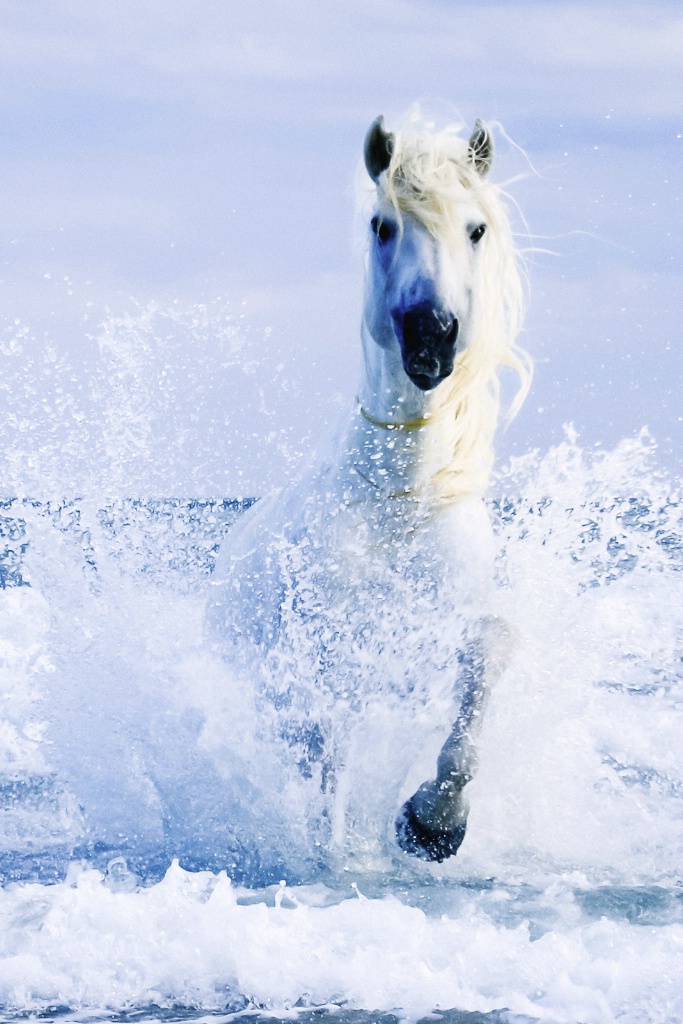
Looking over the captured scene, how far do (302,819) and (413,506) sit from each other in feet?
3.59

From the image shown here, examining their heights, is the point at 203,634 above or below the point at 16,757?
above

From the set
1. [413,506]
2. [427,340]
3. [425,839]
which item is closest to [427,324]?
[427,340]

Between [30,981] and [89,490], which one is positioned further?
[89,490]

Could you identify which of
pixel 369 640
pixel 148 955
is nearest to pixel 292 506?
pixel 369 640

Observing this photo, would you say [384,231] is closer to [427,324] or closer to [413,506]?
[427,324]

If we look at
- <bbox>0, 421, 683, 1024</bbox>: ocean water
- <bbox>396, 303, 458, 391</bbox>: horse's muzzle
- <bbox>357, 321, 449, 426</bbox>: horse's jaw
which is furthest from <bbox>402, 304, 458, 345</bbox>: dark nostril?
<bbox>0, 421, 683, 1024</bbox>: ocean water

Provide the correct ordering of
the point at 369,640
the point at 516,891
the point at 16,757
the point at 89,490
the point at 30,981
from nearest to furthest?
the point at 30,981 → the point at 516,891 → the point at 369,640 → the point at 16,757 → the point at 89,490

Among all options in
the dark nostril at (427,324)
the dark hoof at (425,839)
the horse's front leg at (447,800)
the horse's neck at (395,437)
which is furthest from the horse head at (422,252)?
the dark hoof at (425,839)

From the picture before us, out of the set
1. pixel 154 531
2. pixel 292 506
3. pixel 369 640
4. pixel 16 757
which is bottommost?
pixel 16 757

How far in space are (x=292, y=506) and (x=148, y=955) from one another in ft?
4.60

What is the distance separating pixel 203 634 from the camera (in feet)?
13.3

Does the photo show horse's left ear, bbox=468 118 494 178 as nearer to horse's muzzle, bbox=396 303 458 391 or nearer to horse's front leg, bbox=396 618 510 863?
horse's muzzle, bbox=396 303 458 391

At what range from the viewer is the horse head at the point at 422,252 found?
2809 millimetres

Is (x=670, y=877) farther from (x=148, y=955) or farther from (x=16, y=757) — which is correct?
(x=16, y=757)
